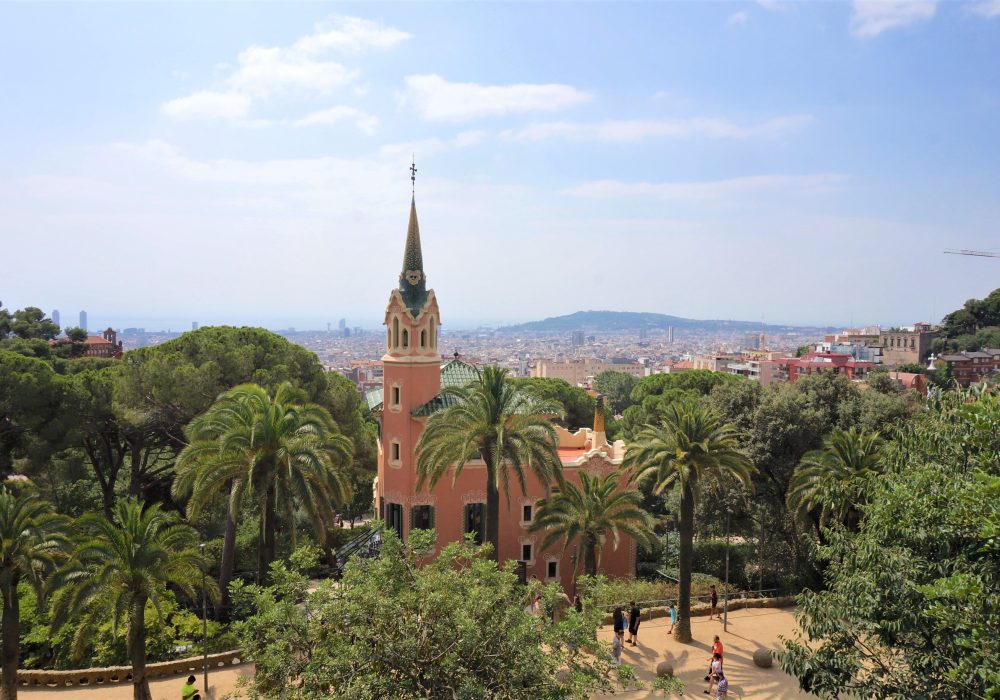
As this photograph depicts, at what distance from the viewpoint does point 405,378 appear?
87.5 ft

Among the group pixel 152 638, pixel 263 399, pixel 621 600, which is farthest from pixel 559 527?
pixel 152 638

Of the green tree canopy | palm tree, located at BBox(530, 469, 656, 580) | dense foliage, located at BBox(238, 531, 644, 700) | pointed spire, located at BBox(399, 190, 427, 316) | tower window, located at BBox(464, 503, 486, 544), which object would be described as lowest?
the green tree canopy

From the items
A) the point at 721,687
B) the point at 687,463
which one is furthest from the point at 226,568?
the point at 721,687

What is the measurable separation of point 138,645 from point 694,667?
14.1m

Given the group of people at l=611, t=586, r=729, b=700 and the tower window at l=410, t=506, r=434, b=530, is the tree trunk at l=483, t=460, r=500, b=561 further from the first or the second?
the tower window at l=410, t=506, r=434, b=530

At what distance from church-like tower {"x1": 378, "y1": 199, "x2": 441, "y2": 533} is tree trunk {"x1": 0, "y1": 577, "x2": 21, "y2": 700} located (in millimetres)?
12946

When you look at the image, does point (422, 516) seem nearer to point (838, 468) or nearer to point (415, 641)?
point (838, 468)

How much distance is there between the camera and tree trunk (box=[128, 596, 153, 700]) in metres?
14.9

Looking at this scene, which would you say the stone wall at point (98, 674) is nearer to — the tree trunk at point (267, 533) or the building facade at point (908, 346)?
the tree trunk at point (267, 533)

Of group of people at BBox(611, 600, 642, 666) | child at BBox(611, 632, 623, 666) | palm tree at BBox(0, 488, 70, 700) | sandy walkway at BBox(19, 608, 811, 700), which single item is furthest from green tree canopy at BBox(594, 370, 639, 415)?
palm tree at BBox(0, 488, 70, 700)

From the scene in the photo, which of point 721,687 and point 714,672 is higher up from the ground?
point 714,672

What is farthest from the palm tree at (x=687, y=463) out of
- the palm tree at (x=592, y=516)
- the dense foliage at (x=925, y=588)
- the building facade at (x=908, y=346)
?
the building facade at (x=908, y=346)

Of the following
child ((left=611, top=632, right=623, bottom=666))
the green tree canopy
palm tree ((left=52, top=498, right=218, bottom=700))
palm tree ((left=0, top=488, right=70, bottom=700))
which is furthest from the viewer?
the green tree canopy

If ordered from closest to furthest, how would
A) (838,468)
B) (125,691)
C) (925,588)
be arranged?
1. (925,588)
2. (125,691)
3. (838,468)
